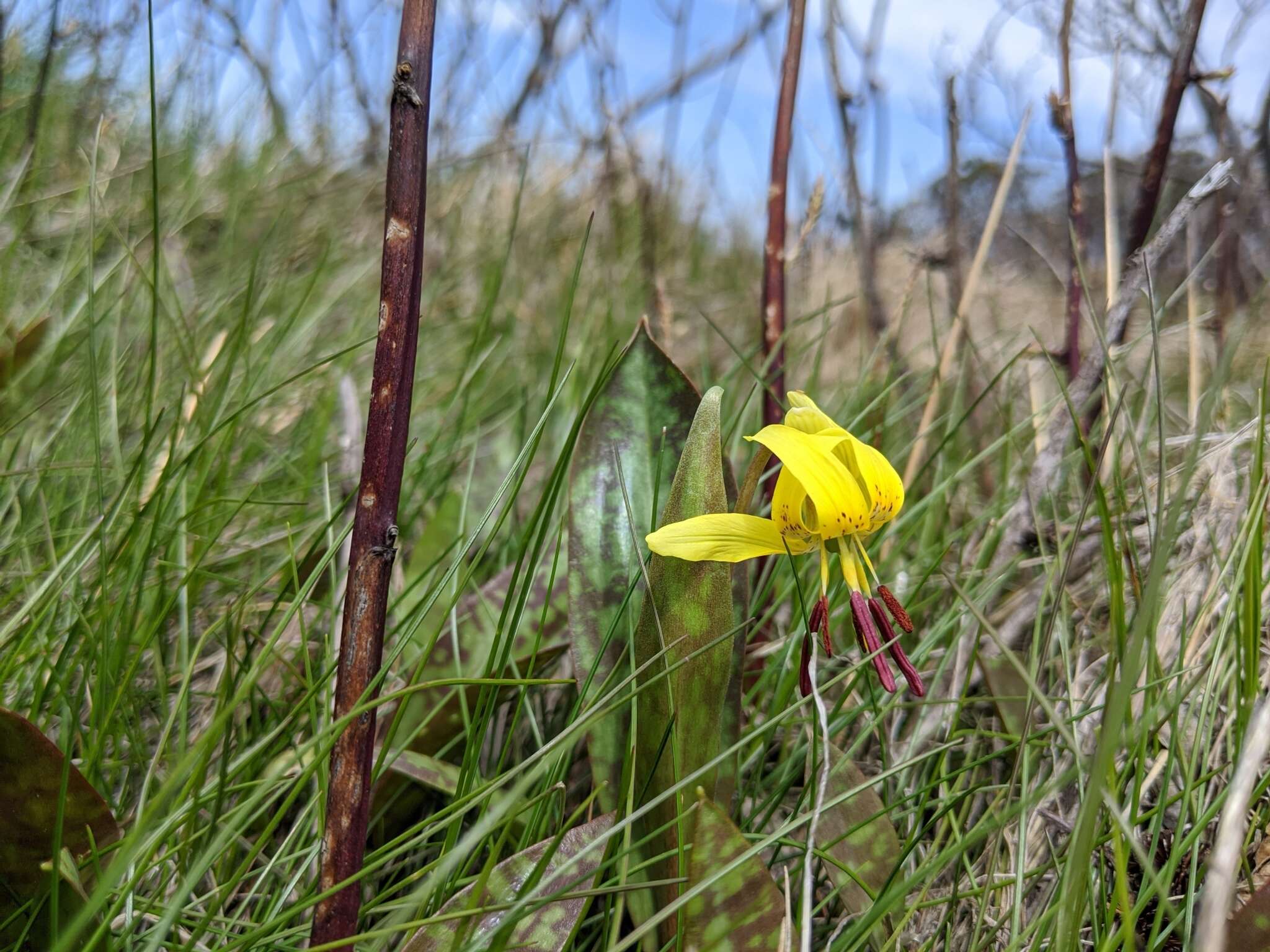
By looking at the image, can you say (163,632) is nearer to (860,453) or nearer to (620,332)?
(860,453)

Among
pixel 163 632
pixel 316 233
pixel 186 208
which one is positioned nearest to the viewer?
pixel 163 632

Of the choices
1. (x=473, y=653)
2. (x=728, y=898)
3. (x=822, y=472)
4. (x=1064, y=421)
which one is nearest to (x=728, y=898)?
(x=728, y=898)

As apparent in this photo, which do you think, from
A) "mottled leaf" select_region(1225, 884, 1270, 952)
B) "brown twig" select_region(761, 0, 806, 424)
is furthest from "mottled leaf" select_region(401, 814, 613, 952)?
"brown twig" select_region(761, 0, 806, 424)


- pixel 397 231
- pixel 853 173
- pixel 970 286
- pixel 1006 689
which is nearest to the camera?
pixel 397 231

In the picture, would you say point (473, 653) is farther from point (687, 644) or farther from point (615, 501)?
point (687, 644)

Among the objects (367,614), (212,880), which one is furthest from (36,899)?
(367,614)

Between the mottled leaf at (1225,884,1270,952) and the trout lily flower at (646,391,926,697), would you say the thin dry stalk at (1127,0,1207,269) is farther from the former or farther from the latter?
the mottled leaf at (1225,884,1270,952)
